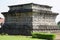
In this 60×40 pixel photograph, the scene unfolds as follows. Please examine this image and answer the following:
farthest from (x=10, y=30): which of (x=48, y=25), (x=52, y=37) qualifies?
(x=52, y=37)

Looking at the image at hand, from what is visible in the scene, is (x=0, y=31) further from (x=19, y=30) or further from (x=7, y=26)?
(x=19, y=30)

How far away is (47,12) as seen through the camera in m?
27.9

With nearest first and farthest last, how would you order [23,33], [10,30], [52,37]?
[52,37] → [23,33] → [10,30]

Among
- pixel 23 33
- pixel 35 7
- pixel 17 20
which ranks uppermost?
pixel 35 7

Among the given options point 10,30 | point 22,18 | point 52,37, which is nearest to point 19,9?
point 22,18

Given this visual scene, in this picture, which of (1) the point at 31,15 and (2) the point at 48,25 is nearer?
(1) the point at 31,15

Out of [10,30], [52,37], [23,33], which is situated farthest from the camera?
[10,30]

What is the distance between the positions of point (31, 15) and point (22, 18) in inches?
66.4

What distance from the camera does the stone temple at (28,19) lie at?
25578 millimetres

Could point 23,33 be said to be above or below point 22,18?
below

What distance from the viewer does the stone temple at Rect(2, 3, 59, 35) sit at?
2558 cm

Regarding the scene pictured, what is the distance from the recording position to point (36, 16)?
26281 mm

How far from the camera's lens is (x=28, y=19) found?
26094mm

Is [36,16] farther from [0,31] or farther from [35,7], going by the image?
[0,31]
